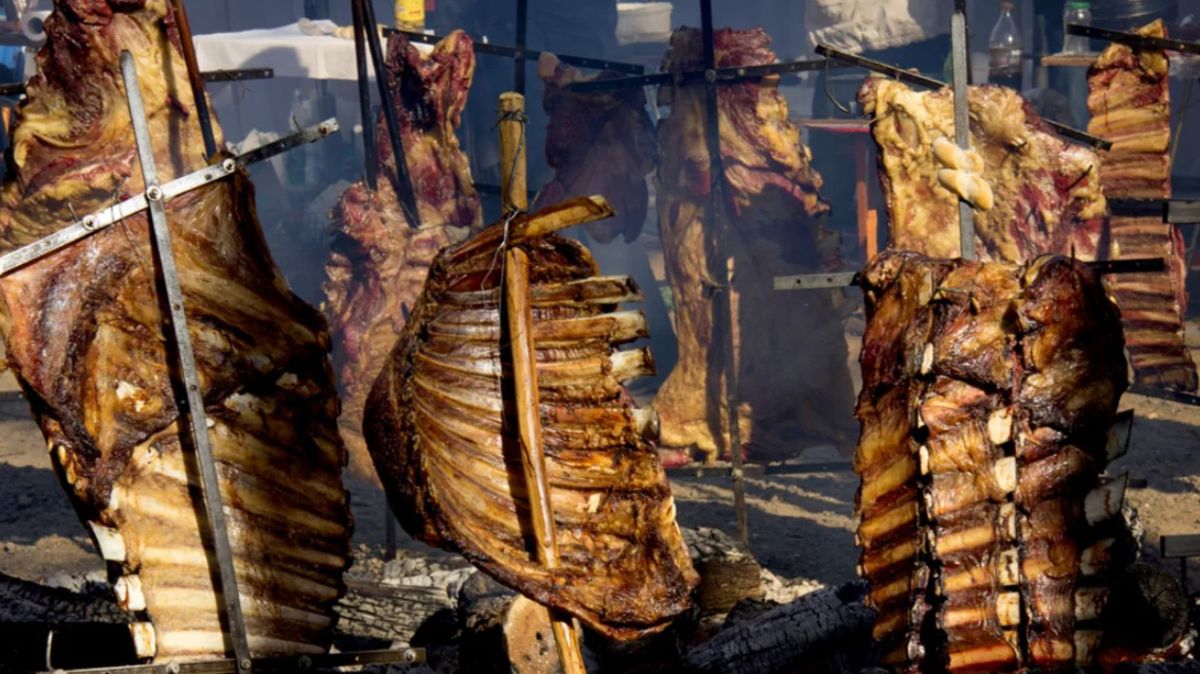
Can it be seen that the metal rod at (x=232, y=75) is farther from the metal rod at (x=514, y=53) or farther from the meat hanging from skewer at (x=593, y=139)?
the meat hanging from skewer at (x=593, y=139)

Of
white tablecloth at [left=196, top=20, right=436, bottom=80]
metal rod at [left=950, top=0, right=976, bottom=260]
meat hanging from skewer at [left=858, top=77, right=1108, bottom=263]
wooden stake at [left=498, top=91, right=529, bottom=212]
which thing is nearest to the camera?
wooden stake at [left=498, top=91, right=529, bottom=212]

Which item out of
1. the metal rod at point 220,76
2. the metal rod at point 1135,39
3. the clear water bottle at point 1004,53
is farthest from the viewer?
the clear water bottle at point 1004,53

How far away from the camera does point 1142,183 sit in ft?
22.9

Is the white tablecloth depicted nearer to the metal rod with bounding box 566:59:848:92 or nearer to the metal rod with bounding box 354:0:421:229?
the metal rod with bounding box 354:0:421:229

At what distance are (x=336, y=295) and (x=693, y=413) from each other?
255 cm

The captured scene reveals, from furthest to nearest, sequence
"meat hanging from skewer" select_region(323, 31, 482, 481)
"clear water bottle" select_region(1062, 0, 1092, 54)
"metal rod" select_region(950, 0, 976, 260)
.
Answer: "clear water bottle" select_region(1062, 0, 1092, 54) → "meat hanging from skewer" select_region(323, 31, 482, 481) → "metal rod" select_region(950, 0, 976, 260)

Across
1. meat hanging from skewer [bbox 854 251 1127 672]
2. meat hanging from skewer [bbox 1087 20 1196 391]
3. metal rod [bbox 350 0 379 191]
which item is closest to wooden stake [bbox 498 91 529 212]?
meat hanging from skewer [bbox 854 251 1127 672]

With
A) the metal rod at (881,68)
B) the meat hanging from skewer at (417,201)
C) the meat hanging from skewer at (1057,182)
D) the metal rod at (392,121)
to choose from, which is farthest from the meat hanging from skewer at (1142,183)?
A: the metal rod at (392,121)

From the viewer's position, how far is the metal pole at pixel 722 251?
671 centimetres

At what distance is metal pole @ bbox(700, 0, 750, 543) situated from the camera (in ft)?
22.0

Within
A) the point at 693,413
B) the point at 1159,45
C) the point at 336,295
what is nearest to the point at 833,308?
the point at 693,413

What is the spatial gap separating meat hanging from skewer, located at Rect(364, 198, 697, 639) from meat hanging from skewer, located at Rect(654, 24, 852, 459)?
154 inches

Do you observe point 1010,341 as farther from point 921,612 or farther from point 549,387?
point 549,387

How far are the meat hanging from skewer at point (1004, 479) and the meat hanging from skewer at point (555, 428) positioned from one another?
677 mm
